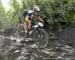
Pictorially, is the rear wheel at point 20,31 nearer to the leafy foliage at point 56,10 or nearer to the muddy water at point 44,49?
the muddy water at point 44,49

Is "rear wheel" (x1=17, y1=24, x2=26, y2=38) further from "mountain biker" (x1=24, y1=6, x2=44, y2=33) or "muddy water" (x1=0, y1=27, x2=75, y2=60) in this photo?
"mountain biker" (x1=24, y1=6, x2=44, y2=33)

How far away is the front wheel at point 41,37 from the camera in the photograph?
633 centimetres

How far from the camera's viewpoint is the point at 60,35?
708 centimetres

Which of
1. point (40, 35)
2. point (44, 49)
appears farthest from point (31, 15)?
point (44, 49)

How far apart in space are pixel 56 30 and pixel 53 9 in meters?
0.67

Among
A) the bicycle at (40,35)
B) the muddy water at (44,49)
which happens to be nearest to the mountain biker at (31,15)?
the bicycle at (40,35)

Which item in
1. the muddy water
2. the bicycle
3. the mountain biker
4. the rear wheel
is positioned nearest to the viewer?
the muddy water

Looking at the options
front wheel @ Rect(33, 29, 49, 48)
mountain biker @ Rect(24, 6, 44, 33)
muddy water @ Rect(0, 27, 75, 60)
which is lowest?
muddy water @ Rect(0, 27, 75, 60)

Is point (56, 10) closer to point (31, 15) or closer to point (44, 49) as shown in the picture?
point (31, 15)

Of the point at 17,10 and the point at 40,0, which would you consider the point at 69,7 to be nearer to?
the point at 40,0

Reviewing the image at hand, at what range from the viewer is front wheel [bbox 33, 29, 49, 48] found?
20.8 feet

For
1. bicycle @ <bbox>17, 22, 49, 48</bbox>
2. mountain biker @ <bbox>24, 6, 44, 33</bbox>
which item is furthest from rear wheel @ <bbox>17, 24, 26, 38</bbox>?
bicycle @ <bbox>17, 22, 49, 48</bbox>

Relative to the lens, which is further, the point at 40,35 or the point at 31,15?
the point at 31,15

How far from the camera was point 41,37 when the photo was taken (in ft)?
21.2
